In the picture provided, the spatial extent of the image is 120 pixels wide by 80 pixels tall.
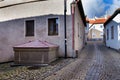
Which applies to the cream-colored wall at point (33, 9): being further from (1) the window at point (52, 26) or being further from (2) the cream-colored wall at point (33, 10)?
(1) the window at point (52, 26)

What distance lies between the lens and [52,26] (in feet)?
41.2

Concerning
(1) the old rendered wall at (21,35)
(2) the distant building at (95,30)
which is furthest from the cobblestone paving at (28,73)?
(2) the distant building at (95,30)

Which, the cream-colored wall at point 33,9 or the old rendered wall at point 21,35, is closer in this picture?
the old rendered wall at point 21,35

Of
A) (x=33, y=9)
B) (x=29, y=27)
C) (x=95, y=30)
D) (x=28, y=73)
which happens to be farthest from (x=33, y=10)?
(x=95, y=30)

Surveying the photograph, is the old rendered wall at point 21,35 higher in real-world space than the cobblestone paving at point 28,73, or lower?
higher

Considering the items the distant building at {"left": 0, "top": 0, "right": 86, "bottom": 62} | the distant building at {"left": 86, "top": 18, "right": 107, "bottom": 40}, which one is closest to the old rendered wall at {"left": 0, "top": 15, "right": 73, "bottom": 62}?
the distant building at {"left": 0, "top": 0, "right": 86, "bottom": 62}

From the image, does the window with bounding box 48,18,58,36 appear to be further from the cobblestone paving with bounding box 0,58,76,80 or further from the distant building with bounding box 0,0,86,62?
the cobblestone paving with bounding box 0,58,76,80

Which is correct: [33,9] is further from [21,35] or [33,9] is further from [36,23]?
[21,35]

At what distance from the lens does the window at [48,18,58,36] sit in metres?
12.4

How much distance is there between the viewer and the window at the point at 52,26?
12.4 metres

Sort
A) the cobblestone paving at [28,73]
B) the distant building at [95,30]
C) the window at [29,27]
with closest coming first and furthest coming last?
1. the cobblestone paving at [28,73]
2. the window at [29,27]
3. the distant building at [95,30]

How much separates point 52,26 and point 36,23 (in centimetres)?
123

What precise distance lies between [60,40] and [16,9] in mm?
4616

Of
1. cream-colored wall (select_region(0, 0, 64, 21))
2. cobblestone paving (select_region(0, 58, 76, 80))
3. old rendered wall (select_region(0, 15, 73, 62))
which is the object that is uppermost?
cream-colored wall (select_region(0, 0, 64, 21))
